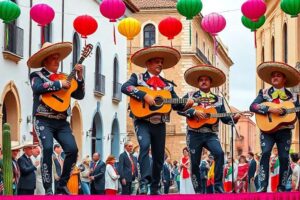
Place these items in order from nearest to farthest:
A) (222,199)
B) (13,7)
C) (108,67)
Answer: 1. (222,199)
2. (13,7)
3. (108,67)

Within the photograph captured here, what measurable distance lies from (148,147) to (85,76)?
22.6 m

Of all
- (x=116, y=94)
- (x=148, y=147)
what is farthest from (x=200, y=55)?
(x=148, y=147)

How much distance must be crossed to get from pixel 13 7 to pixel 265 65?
670 centimetres

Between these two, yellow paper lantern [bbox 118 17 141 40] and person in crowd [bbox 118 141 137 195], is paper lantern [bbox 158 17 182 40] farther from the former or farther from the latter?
person in crowd [bbox 118 141 137 195]

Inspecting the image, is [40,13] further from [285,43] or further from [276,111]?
[285,43]

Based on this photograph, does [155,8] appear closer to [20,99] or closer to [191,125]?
[20,99]

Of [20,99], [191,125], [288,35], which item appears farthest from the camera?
[288,35]

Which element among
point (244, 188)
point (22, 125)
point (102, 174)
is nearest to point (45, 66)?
point (102, 174)

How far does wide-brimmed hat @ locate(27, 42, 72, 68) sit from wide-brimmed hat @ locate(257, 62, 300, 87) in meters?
3.06

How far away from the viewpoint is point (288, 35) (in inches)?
1708

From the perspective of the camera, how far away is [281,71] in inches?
499

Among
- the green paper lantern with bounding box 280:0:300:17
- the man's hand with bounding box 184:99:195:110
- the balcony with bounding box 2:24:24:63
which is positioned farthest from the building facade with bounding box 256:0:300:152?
the man's hand with bounding box 184:99:195:110

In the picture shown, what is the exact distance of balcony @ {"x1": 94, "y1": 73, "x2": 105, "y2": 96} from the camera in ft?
119

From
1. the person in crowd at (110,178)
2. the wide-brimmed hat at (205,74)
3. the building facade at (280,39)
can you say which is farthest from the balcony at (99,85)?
the wide-brimmed hat at (205,74)
